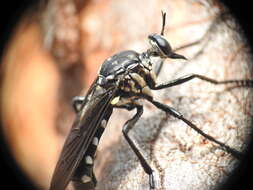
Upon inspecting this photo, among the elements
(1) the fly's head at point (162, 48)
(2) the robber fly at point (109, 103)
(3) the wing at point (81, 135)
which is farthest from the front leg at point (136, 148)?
(1) the fly's head at point (162, 48)

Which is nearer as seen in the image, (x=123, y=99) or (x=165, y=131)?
(x=165, y=131)

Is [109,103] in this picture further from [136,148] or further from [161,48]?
[161,48]

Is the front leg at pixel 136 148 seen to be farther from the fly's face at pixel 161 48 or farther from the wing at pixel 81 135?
the fly's face at pixel 161 48

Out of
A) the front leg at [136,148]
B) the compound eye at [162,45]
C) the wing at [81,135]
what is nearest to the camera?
the front leg at [136,148]

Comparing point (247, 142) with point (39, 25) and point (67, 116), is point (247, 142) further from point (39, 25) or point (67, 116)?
point (39, 25)

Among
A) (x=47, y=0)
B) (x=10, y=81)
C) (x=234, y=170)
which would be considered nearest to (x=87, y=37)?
(x=47, y=0)

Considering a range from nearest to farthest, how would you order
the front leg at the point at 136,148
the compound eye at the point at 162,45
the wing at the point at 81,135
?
1. the front leg at the point at 136,148
2. the wing at the point at 81,135
3. the compound eye at the point at 162,45

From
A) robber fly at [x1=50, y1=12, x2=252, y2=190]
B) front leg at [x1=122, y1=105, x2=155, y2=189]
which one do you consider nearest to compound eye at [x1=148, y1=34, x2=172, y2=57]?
robber fly at [x1=50, y1=12, x2=252, y2=190]
